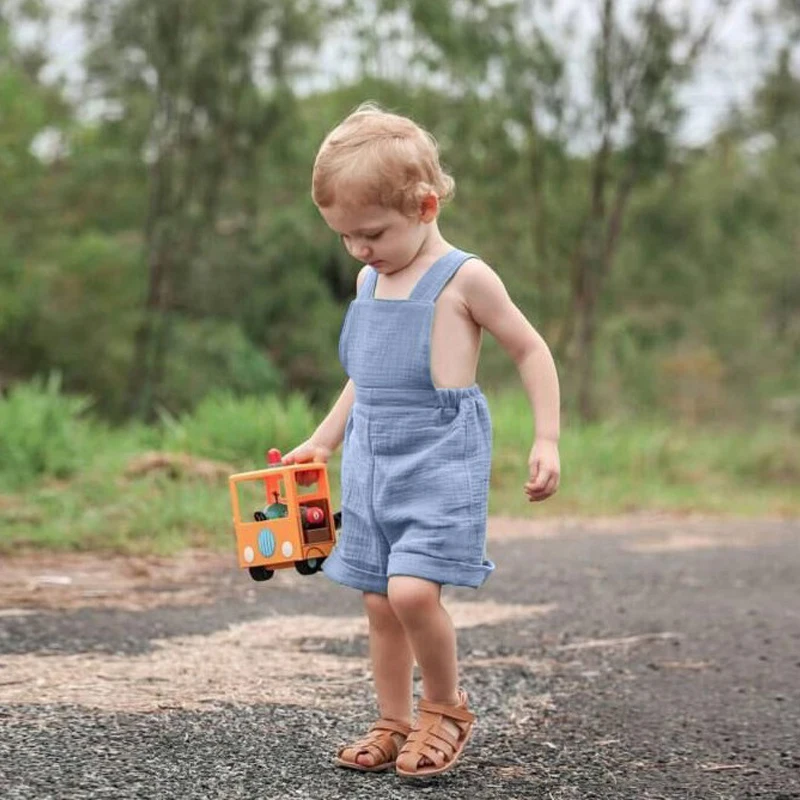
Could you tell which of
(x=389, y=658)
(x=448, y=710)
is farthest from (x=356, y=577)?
(x=448, y=710)

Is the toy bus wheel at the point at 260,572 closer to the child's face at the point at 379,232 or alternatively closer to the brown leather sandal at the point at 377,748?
the brown leather sandal at the point at 377,748

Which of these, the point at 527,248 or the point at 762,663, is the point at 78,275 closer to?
the point at 527,248

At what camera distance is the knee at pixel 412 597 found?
2.52 metres

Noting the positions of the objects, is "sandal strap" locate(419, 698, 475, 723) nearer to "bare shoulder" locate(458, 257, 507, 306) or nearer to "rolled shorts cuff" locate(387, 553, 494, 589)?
"rolled shorts cuff" locate(387, 553, 494, 589)

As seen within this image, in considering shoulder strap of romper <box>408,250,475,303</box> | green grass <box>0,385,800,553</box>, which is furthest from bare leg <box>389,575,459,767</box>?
green grass <box>0,385,800,553</box>

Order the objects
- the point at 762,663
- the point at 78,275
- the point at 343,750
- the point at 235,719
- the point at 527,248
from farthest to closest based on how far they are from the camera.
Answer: the point at 78,275, the point at 527,248, the point at 762,663, the point at 235,719, the point at 343,750

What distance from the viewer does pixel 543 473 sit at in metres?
2.59

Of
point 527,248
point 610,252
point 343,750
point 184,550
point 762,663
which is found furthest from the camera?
point 527,248

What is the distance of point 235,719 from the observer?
2914mm

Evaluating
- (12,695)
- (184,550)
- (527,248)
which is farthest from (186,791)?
(527,248)

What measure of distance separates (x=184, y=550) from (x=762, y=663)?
2.60 meters

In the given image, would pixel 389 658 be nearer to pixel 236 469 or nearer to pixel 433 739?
pixel 433 739

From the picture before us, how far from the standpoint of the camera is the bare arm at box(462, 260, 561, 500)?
2.69m

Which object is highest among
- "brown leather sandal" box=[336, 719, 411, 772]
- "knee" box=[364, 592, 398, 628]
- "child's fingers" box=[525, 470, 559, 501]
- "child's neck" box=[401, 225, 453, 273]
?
"child's neck" box=[401, 225, 453, 273]
